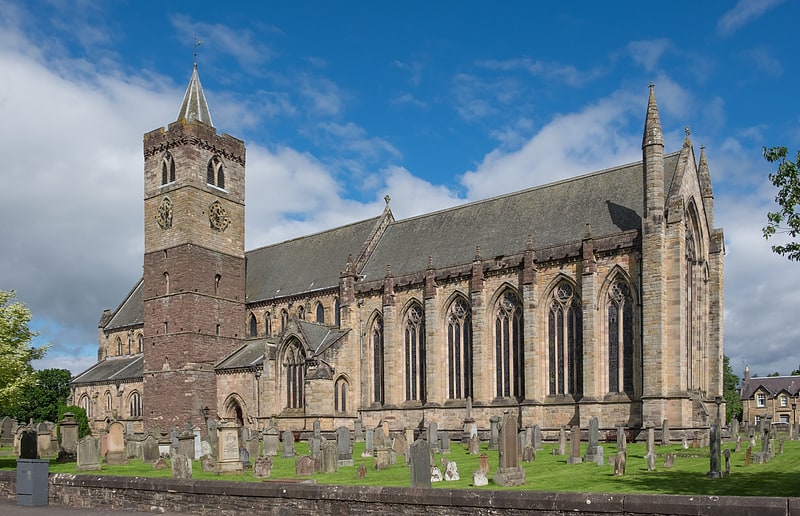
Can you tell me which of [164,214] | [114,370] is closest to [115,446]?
[164,214]

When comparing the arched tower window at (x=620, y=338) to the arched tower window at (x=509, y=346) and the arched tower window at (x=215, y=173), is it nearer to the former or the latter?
the arched tower window at (x=509, y=346)

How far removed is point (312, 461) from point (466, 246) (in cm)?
2247

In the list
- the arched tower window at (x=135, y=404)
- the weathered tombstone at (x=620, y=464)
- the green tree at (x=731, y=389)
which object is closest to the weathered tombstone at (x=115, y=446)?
the weathered tombstone at (x=620, y=464)

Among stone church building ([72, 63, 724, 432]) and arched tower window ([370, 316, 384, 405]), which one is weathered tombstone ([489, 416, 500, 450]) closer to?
stone church building ([72, 63, 724, 432])

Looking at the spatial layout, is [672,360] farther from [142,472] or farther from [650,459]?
[142,472]

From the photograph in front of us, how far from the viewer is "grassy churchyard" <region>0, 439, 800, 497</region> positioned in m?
18.4

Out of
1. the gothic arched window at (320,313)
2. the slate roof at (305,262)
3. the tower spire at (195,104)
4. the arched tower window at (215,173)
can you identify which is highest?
the tower spire at (195,104)

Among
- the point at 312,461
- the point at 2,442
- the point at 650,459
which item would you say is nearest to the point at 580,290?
the point at 650,459

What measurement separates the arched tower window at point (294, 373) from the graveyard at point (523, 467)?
11.8 metres

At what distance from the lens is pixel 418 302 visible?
44031mm

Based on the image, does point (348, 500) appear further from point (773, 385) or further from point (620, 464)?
point (773, 385)

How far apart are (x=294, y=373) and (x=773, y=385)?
68.7 meters

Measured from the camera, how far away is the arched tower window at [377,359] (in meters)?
45.2

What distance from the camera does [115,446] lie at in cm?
3050
